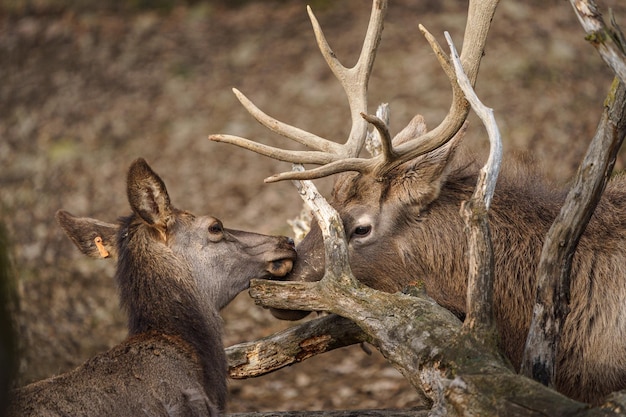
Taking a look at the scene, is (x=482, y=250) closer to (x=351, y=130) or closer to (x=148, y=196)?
(x=351, y=130)

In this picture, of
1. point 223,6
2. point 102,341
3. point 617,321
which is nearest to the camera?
point 617,321

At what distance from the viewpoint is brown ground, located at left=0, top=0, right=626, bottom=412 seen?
12.0 meters

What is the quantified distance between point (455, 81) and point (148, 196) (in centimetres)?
208

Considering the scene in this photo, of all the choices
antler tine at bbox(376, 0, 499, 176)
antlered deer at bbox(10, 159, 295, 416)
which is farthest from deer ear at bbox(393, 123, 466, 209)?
antlered deer at bbox(10, 159, 295, 416)

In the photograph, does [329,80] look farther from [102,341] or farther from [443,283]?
[443,283]

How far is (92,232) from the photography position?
23.0 feet

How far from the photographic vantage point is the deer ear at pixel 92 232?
700 centimetres

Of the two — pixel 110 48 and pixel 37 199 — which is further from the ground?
pixel 110 48

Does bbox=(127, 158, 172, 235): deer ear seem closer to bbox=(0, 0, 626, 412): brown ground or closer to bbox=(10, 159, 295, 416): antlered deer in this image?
bbox=(10, 159, 295, 416): antlered deer

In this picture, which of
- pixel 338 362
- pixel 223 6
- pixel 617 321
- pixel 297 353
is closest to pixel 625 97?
pixel 617 321

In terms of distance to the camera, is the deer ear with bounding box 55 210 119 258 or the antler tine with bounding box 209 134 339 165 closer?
the antler tine with bounding box 209 134 339 165

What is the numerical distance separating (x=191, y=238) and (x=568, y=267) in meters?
2.59

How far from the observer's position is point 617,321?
6340 mm

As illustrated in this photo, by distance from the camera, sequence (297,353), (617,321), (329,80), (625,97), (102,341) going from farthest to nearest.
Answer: (329,80) < (102,341) < (297,353) < (617,321) < (625,97)
